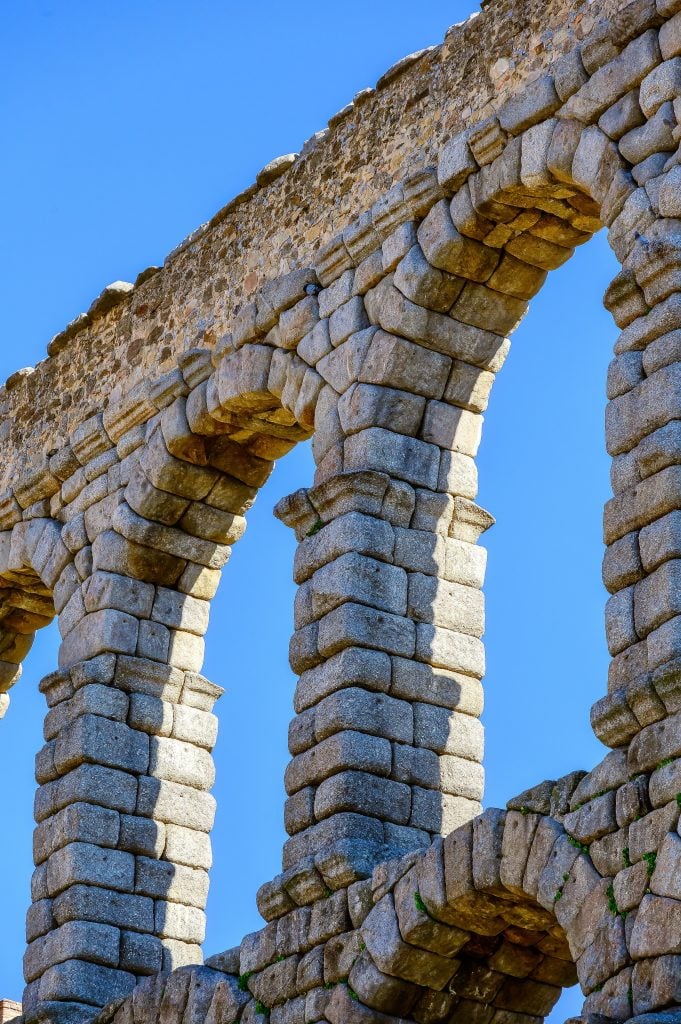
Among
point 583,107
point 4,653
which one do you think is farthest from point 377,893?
point 4,653

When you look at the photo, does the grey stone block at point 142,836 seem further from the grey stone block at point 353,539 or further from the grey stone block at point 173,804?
the grey stone block at point 353,539

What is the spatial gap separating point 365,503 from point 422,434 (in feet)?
2.10

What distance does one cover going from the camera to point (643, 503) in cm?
873

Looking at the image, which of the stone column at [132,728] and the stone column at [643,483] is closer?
the stone column at [643,483]

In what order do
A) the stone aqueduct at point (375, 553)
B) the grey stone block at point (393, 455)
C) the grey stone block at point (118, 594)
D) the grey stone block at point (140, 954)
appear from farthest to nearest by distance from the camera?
the grey stone block at point (118, 594) < the grey stone block at point (140, 954) < the grey stone block at point (393, 455) < the stone aqueduct at point (375, 553)

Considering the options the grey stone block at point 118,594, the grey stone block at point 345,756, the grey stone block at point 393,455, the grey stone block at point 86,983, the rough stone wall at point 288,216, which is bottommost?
the grey stone block at point 86,983

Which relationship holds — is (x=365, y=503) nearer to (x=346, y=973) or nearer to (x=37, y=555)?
(x=346, y=973)

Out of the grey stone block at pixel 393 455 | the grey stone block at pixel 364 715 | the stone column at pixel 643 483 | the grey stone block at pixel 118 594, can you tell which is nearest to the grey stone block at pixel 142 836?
the grey stone block at pixel 118 594

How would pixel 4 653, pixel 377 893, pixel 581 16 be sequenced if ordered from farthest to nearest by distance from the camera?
pixel 4 653 < pixel 581 16 < pixel 377 893

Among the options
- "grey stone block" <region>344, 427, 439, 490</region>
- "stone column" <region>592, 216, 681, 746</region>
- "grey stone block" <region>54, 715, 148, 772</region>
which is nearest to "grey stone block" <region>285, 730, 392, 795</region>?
"grey stone block" <region>344, 427, 439, 490</region>

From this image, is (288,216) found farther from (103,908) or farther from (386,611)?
(103,908)

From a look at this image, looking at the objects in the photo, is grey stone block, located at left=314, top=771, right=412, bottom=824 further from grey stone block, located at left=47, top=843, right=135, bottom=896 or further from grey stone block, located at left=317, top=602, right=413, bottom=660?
grey stone block, located at left=47, top=843, right=135, bottom=896

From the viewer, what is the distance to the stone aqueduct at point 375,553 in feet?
28.6

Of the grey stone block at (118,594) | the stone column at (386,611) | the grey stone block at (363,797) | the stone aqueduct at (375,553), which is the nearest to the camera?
the stone aqueduct at (375,553)
